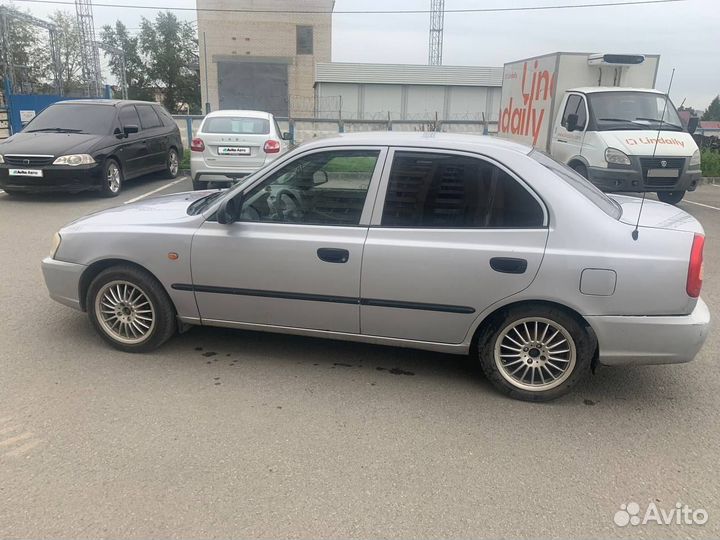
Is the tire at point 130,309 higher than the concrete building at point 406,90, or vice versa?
the concrete building at point 406,90

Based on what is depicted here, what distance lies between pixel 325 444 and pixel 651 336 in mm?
1952

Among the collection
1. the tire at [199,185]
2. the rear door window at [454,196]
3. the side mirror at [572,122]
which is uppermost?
the side mirror at [572,122]

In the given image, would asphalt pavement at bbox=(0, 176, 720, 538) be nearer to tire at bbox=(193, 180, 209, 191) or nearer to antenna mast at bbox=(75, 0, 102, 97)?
tire at bbox=(193, 180, 209, 191)

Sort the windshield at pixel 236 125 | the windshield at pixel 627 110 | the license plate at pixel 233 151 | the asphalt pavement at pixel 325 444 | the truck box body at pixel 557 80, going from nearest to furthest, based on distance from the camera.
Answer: the asphalt pavement at pixel 325 444 < the windshield at pixel 627 110 < the license plate at pixel 233 151 < the windshield at pixel 236 125 < the truck box body at pixel 557 80

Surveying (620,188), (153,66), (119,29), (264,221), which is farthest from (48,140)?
(119,29)

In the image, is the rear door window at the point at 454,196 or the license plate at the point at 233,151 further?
the license plate at the point at 233,151

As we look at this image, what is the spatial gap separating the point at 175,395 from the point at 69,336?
1.41 metres

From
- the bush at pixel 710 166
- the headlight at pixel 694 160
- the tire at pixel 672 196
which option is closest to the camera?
the headlight at pixel 694 160

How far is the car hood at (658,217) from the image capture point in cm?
345

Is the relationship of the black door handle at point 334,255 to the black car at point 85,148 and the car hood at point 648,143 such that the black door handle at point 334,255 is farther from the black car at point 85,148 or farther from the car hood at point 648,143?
the black car at point 85,148

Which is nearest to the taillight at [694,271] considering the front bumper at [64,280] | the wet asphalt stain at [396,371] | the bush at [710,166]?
the wet asphalt stain at [396,371]

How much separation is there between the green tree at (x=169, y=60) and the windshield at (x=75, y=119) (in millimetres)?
55370

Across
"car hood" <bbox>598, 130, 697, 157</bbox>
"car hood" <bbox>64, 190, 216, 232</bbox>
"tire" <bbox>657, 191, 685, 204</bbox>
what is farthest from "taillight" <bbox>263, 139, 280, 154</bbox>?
"tire" <bbox>657, 191, 685, 204</bbox>

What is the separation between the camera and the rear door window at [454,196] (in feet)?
11.3
